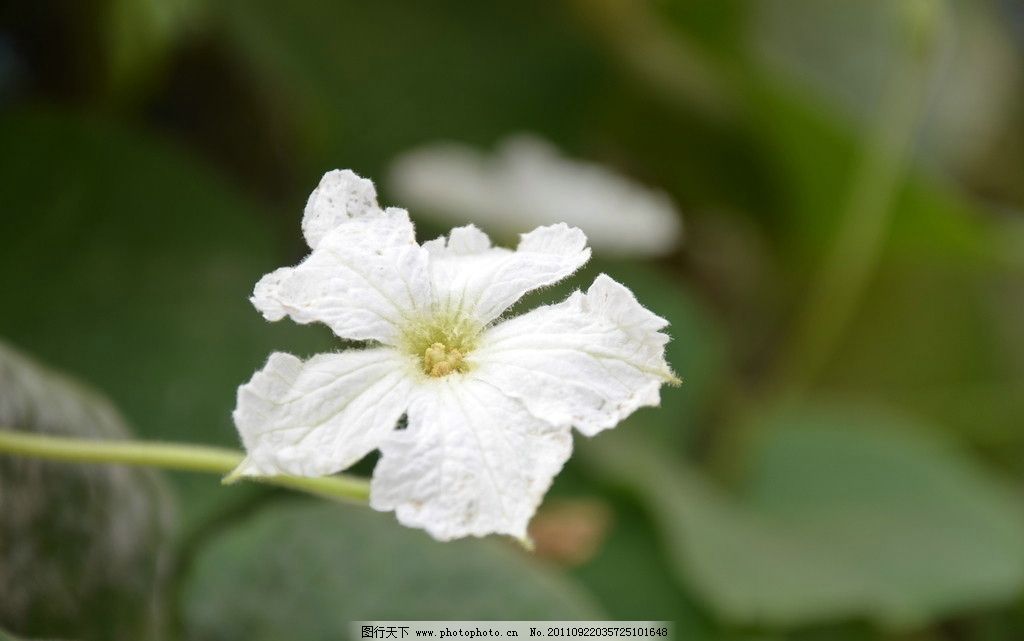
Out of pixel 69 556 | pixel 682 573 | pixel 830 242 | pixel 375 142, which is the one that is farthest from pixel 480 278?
pixel 830 242

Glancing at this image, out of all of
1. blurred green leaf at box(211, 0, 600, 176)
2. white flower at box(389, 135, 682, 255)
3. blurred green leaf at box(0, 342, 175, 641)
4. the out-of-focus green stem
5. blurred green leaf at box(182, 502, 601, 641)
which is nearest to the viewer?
blurred green leaf at box(0, 342, 175, 641)

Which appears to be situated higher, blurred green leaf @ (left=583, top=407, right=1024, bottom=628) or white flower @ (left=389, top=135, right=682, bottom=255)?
white flower @ (left=389, top=135, right=682, bottom=255)

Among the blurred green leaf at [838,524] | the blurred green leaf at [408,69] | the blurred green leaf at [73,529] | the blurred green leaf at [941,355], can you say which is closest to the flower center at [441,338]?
the blurred green leaf at [73,529]

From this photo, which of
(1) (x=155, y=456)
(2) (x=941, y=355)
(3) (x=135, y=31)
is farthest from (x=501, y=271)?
(2) (x=941, y=355)

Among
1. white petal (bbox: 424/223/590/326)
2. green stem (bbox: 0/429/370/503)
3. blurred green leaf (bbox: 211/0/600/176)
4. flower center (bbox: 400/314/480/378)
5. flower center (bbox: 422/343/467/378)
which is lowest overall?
green stem (bbox: 0/429/370/503)

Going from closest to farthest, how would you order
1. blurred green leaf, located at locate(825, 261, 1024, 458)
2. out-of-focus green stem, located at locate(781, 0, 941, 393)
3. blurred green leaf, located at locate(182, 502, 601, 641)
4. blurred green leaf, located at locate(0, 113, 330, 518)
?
blurred green leaf, located at locate(182, 502, 601, 641)
blurred green leaf, located at locate(0, 113, 330, 518)
out-of-focus green stem, located at locate(781, 0, 941, 393)
blurred green leaf, located at locate(825, 261, 1024, 458)

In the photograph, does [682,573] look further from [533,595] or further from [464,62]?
[464,62]

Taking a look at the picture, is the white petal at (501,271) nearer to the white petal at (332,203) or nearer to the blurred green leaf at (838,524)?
the white petal at (332,203)

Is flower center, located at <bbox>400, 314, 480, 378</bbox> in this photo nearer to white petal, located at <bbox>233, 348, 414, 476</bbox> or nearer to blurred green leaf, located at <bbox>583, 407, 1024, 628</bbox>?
white petal, located at <bbox>233, 348, 414, 476</bbox>

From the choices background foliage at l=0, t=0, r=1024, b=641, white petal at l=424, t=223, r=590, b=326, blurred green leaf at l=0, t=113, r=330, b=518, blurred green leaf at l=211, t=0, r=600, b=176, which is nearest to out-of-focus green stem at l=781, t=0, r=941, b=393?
Answer: background foliage at l=0, t=0, r=1024, b=641
